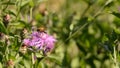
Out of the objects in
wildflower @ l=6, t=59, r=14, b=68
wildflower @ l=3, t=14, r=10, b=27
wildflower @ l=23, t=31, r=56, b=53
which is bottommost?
wildflower @ l=6, t=59, r=14, b=68

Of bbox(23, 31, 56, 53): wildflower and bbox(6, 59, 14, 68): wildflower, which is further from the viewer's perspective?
bbox(23, 31, 56, 53): wildflower

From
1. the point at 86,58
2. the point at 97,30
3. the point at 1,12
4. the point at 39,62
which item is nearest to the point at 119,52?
the point at 39,62

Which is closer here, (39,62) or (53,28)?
(39,62)

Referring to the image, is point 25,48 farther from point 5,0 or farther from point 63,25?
point 63,25

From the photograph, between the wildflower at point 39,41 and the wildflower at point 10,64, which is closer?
the wildflower at point 10,64

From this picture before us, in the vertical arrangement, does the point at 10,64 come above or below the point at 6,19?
below

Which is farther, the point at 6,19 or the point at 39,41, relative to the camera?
the point at 39,41

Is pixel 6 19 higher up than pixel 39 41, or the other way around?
pixel 6 19

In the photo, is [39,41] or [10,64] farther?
A: [39,41]
